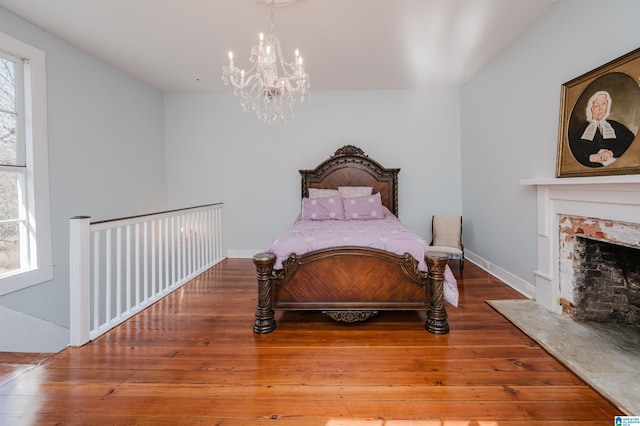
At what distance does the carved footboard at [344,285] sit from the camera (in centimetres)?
238

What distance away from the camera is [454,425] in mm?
1430

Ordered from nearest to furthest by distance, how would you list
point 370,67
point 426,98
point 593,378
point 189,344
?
point 593,378
point 189,344
point 370,67
point 426,98

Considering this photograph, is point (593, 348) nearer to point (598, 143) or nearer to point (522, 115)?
point (598, 143)

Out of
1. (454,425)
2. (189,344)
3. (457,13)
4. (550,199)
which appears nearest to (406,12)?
(457,13)

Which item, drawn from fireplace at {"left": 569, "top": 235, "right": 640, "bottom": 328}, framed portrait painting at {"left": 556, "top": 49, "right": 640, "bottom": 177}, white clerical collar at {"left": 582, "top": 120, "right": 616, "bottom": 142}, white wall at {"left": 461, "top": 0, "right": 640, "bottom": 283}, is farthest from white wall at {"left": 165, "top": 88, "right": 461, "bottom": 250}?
white clerical collar at {"left": 582, "top": 120, "right": 616, "bottom": 142}

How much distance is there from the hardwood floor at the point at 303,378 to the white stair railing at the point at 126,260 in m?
0.22

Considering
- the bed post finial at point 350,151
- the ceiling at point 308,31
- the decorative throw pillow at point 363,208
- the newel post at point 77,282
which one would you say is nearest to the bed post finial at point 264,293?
the newel post at point 77,282

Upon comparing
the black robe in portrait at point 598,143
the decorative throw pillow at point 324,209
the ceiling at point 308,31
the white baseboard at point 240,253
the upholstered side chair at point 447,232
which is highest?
the ceiling at point 308,31

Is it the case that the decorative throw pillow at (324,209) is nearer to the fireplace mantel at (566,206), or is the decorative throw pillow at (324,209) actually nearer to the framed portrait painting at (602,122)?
the fireplace mantel at (566,206)

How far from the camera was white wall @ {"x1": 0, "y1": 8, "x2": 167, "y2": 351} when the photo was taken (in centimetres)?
287

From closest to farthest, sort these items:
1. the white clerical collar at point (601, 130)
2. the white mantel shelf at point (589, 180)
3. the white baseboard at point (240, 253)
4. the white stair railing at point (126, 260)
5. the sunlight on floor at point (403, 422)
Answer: the sunlight on floor at point (403, 422) < the white mantel shelf at point (589, 180) < the white clerical collar at point (601, 130) < the white stair railing at point (126, 260) < the white baseboard at point (240, 253)

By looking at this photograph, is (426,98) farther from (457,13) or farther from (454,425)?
(454,425)

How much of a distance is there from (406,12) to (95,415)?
351 cm

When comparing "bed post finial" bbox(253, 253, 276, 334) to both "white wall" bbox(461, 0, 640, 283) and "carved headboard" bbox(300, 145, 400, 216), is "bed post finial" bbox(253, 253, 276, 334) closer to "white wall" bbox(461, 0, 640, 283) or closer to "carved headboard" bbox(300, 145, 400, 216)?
"carved headboard" bbox(300, 145, 400, 216)
